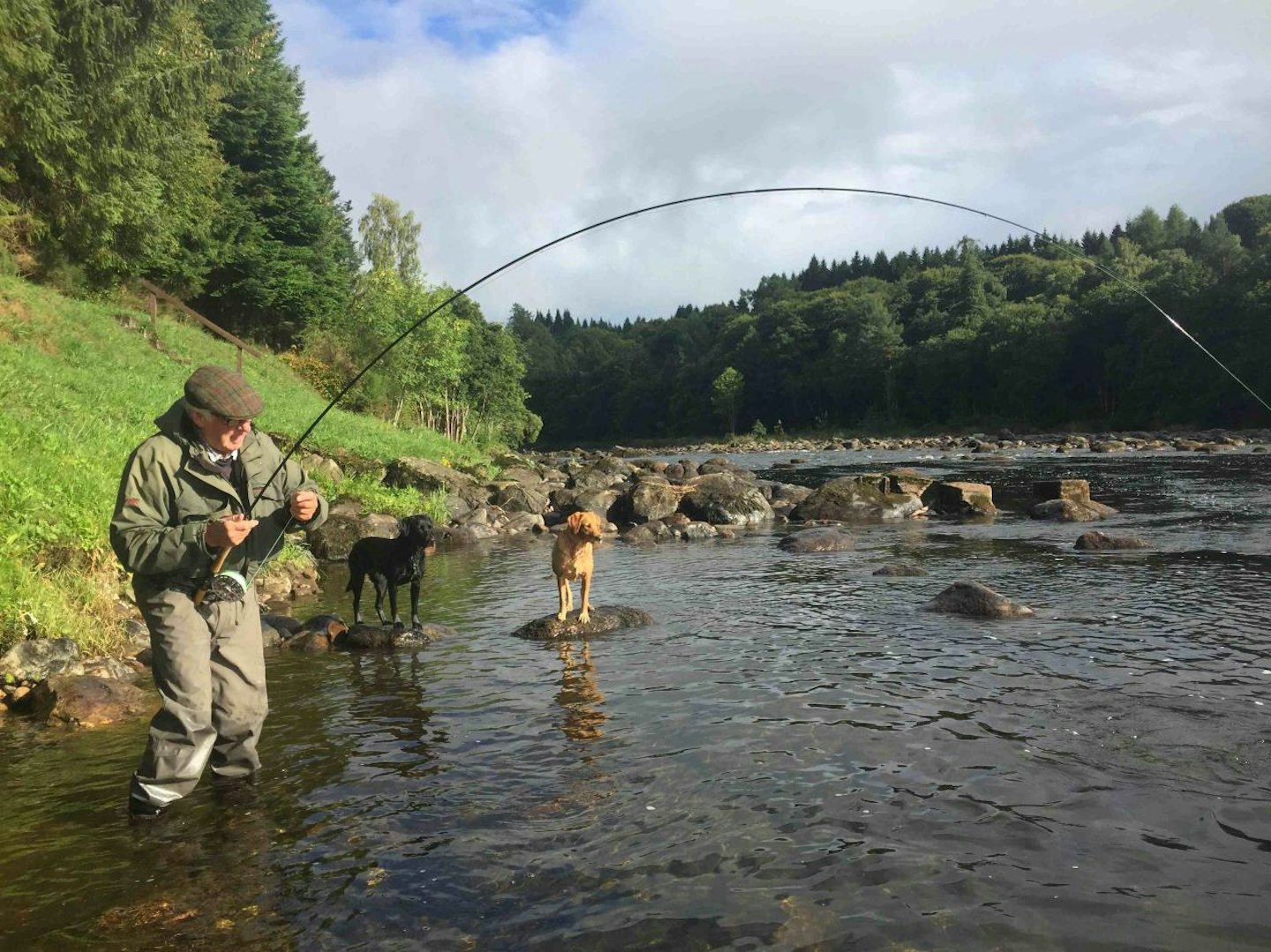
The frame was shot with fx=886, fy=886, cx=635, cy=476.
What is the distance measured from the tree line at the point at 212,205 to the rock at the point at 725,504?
19042 mm

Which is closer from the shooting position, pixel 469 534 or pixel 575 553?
pixel 575 553

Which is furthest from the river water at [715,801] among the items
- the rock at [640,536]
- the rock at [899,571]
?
the rock at [640,536]

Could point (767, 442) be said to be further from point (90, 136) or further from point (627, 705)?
point (627, 705)

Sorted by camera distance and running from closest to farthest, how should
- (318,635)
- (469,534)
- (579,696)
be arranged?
1. (579,696)
2. (318,635)
3. (469,534)

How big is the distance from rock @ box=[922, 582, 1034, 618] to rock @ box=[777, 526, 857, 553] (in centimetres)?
621

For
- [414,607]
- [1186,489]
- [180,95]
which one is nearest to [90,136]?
[180,95]

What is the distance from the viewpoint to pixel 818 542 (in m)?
17.4

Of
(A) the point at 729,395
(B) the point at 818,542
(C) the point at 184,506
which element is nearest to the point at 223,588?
(C) the point at 184,506

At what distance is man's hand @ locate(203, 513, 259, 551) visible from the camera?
445cm

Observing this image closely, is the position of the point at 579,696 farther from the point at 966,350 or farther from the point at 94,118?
the point at 966,350

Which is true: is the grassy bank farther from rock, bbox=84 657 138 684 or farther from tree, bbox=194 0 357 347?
tree, bbox=194 0 357 347

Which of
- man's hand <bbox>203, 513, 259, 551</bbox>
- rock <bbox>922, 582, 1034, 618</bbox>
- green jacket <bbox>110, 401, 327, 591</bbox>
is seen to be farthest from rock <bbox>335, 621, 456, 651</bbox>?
rock <bbox>922, 582, 1034, 618</bbox>

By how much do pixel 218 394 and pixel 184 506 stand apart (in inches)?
25.6

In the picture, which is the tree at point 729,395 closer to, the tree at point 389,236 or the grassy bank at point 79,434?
the tree at point 389,236
